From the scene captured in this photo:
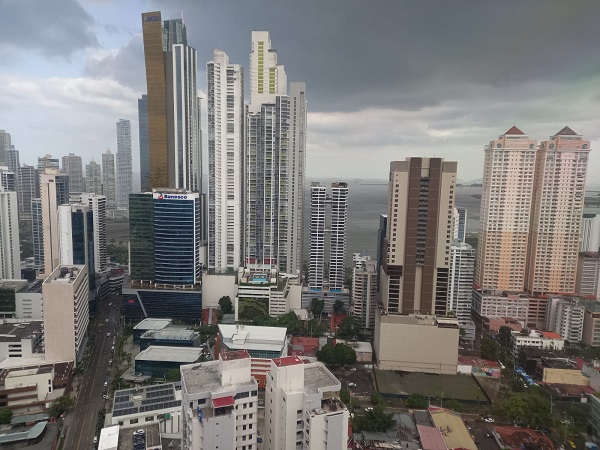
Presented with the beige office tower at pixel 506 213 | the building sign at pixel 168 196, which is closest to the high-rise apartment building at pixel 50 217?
the building sign at pixel 168 196

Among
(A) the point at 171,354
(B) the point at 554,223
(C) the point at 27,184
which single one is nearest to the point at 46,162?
(C) the point at 27,184

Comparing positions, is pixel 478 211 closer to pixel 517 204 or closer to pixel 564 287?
pixel 517 204

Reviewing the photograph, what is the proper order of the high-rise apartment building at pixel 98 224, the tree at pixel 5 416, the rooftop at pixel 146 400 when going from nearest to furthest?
the rooftop at pixel 146 400 < the tree at pixel 5 416 < the high-rise apartment building at pixel 98 224

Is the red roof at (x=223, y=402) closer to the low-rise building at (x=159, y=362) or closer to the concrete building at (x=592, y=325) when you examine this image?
the low-rise building at (x=159, y=362)

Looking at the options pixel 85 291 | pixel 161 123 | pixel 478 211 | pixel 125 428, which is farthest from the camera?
pixel 161 123

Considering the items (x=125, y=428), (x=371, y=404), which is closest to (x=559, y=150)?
(x=371, y=404)

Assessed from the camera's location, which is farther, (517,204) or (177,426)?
(517,204)

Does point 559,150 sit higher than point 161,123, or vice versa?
point 161,123

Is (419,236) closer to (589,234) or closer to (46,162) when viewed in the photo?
(589,234)
